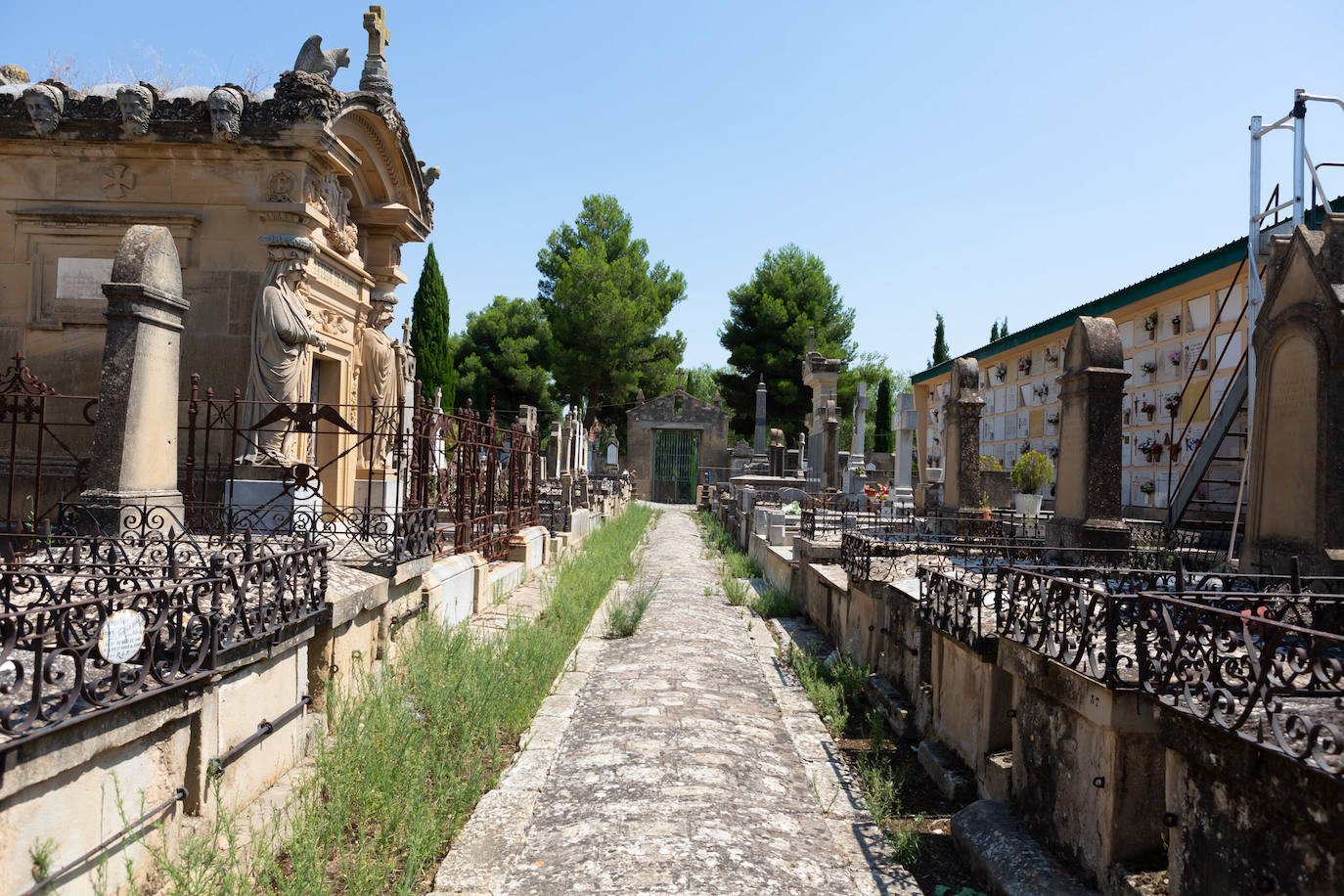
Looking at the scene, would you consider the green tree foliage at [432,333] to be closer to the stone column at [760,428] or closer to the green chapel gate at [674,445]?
the green chapel gate at [674,445]

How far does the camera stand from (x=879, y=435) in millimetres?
52906

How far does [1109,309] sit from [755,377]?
85.2 ft

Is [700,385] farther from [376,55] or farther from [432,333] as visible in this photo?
[376,55]

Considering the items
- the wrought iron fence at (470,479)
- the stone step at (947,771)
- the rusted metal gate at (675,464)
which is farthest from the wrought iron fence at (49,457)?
the rusted metal gate at (675,464)

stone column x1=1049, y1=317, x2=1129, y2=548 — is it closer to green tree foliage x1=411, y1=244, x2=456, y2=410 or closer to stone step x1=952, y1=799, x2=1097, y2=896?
stone step x1=952, y1=799, x2=1097, y2=896

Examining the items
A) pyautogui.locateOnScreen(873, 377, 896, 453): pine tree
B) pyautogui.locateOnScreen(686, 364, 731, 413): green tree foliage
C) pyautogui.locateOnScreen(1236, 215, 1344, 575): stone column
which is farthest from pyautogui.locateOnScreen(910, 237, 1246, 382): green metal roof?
pyautogui.locateOnScreen(686, 364, 731, 413): green tree foliage

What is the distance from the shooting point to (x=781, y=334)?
148ft

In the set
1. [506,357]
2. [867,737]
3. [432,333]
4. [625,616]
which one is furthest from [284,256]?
[506,357]

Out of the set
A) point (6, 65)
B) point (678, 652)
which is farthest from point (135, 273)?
point (6, 65)

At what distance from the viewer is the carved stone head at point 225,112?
317 inches

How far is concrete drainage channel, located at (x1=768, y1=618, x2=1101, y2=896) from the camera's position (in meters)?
3.62

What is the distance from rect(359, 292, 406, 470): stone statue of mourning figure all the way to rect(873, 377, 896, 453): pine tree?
134 ft

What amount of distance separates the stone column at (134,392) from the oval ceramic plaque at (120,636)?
2808 mm

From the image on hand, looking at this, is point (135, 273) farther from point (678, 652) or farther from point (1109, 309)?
point (1109, 309)
